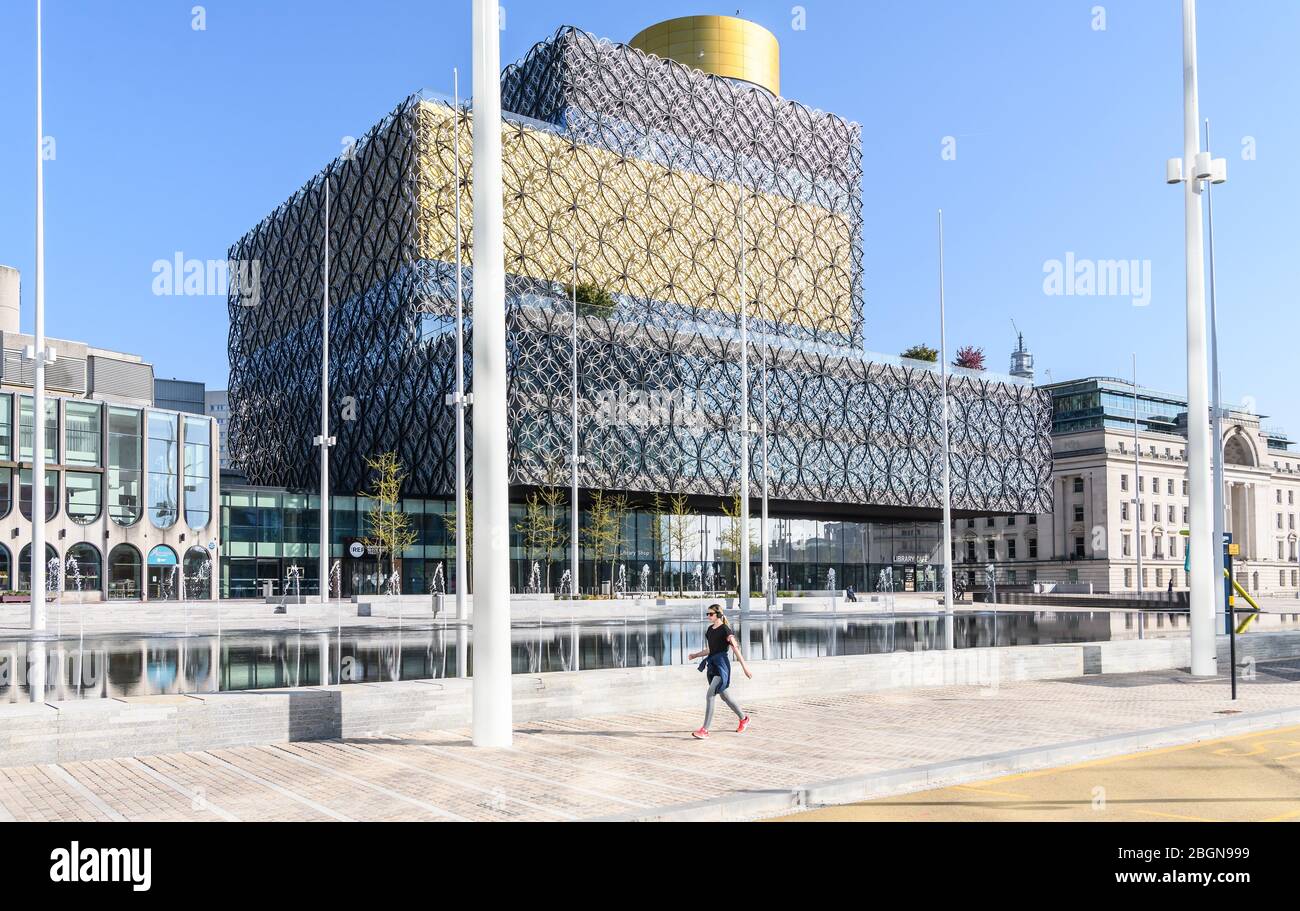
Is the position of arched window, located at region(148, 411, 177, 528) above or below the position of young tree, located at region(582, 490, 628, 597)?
above

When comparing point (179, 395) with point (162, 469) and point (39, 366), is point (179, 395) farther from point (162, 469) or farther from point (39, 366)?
point (39, 366)

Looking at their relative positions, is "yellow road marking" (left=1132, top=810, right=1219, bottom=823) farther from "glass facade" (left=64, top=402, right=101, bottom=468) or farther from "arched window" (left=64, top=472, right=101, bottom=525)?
"glass facade" (left=64, top=402, right=101, bottom=468)

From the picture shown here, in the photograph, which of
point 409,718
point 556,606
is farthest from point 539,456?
point 409,718

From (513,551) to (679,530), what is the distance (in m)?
11.8

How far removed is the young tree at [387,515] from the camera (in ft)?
217

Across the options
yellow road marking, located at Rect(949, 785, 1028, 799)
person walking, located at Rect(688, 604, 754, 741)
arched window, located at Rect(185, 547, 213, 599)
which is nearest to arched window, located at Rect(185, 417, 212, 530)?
arched window, located at Rect(185, 547, 213, 599)

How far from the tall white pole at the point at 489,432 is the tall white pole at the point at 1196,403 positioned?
44.3 feet

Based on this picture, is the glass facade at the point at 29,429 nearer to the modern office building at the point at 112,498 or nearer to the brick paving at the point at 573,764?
the modern office building at the point at 112,498

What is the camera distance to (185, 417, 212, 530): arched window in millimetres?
67625

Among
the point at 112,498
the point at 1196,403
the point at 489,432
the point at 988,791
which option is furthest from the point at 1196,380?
the point at 112,498

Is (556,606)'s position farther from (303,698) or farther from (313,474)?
(303,698)

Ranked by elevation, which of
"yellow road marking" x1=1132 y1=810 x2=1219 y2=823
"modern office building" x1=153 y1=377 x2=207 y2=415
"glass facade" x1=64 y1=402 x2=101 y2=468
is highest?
"modern office building" x1=153 y1=377 x2=207 y2=415
